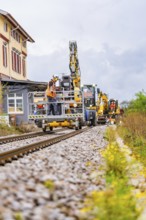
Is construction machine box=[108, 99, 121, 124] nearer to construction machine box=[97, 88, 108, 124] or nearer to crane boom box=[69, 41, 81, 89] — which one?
construction machine box=[97, 88, 108, 124]

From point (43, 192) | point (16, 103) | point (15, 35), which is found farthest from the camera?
point (15, 35)

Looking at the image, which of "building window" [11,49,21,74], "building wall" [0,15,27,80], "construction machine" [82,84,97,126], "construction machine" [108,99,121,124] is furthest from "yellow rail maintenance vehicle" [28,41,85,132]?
"construction machine" [108,99,121,124]

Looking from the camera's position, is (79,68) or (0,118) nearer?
(0,118)

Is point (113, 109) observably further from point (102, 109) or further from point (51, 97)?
point (51, 97)

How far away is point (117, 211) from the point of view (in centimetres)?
501

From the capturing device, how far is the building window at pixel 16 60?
45.7 m

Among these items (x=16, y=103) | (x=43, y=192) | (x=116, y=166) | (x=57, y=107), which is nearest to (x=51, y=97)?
(x=57, y=107)

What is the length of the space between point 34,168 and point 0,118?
22958 mm

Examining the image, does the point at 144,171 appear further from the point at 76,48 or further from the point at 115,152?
the point at 76,48

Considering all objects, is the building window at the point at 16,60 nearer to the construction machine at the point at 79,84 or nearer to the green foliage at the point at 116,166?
the construction machine at the point at 79,84

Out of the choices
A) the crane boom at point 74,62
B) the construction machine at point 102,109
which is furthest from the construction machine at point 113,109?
the crane boom at point 74,62

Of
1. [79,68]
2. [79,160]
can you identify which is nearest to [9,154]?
[79,160]

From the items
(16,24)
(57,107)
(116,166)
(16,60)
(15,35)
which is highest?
(16,24)

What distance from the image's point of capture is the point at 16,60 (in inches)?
1863
